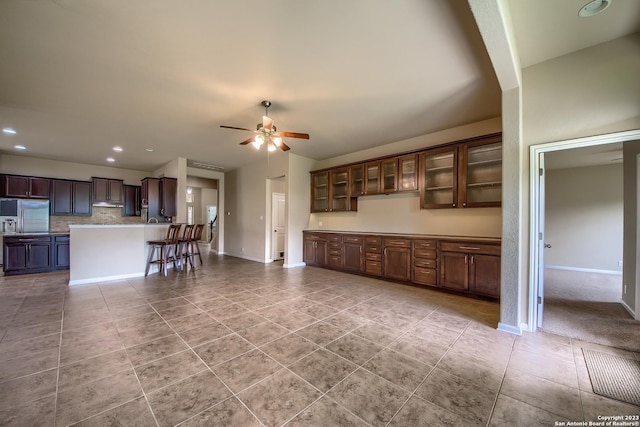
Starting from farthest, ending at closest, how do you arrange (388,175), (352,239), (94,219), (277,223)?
(94,219) → (277,223) → (352,239) → (388,175)

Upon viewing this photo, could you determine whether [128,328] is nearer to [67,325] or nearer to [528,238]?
[67,325]

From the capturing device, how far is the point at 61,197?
21.7 ft

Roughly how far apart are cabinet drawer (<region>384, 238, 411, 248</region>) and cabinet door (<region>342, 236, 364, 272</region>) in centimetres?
62

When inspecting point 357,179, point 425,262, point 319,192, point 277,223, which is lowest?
point 425,262

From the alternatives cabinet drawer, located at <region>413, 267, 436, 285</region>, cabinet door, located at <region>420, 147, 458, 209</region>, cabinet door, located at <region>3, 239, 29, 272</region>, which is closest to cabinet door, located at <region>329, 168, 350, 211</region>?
cabinet door, located at <region>420, 147, 458, 209</region>

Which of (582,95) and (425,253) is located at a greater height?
(582,95)

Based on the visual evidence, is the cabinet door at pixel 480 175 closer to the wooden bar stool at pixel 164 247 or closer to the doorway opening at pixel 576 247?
the doorway opening at pixel 576 247

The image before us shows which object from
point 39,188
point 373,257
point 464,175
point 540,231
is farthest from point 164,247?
point 540,231

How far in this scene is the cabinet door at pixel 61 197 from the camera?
6508 mm

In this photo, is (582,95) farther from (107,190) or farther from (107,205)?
(107,205)

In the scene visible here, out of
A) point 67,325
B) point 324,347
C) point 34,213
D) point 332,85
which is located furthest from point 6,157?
point 324,347

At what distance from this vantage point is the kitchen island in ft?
14.8

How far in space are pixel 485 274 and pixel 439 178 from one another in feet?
5.86

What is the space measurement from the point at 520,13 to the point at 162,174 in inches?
337
